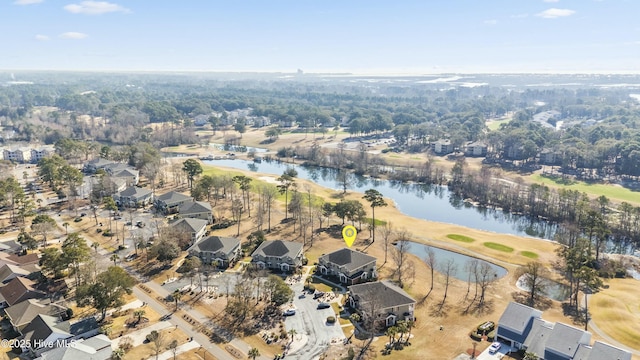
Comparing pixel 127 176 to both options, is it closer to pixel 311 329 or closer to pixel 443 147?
pixel 311 329

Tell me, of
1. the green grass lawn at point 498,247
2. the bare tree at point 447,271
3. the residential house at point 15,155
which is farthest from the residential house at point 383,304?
the residential house at point 15,155

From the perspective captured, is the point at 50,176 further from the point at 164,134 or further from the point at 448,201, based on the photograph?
the point at 448,201

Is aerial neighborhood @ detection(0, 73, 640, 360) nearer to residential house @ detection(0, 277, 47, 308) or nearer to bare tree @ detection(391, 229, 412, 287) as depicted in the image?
residential house @ detection(0, 277, 47, 308)

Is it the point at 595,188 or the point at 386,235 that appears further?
the point at 595,188

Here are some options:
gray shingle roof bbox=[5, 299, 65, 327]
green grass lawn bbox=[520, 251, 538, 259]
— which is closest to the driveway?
gray shingle roof bbox=[5, 299, 65, 327]

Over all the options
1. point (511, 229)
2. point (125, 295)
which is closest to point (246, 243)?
point (125, 295)

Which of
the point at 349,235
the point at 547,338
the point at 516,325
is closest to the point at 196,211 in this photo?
the point at 349,235
